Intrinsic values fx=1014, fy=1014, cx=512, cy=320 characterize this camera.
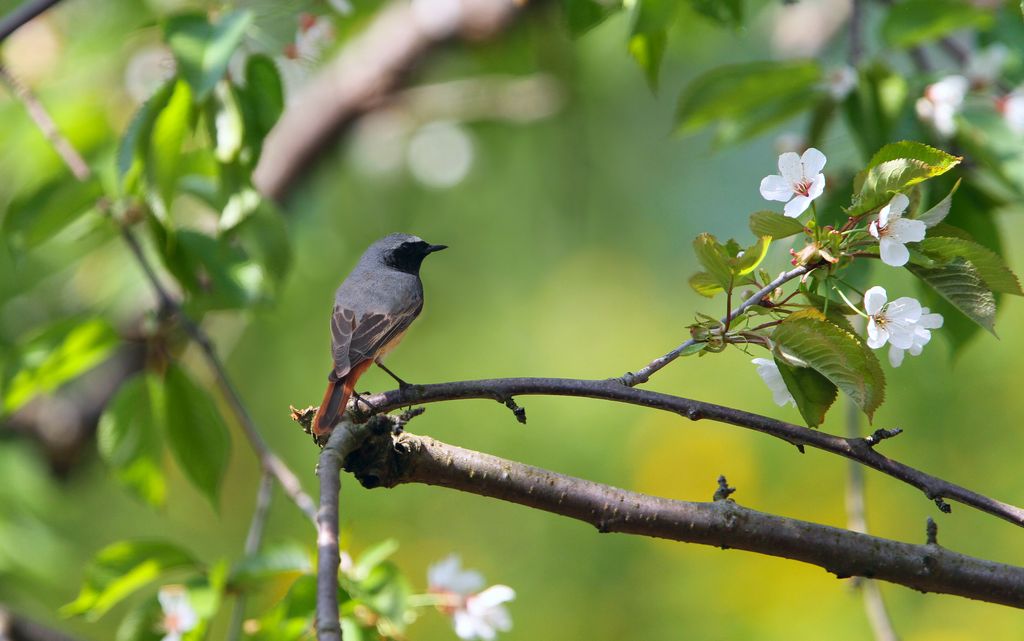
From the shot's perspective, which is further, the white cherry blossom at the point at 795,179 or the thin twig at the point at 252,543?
the thin twig at the point at 252,543

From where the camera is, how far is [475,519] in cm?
570

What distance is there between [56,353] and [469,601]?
145 cm

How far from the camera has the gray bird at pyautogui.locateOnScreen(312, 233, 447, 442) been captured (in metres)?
1.95

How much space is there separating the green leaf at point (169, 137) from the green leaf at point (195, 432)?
2.01 feet

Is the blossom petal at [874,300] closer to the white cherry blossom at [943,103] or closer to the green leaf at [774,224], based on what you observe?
the green leaf at [774,224]

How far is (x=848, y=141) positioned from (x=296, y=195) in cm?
273

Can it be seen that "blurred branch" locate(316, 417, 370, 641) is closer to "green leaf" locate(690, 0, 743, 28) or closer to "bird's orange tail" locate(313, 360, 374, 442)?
"bird's orange tail" locate(313, 360, 374, 442)

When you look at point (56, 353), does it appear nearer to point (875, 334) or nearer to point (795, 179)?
point (795, 179)

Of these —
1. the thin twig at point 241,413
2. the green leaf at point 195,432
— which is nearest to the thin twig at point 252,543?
the thin twig at point 241,413

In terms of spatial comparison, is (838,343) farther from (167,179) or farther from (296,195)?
(296,195)

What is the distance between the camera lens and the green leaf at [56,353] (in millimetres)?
2984

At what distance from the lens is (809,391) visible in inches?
66.6

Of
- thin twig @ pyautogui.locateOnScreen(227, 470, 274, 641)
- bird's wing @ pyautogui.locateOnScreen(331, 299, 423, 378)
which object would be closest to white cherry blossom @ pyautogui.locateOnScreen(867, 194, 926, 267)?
bird's wing @ pyautogui.locateOnScreen(331, 299, 423, 378)

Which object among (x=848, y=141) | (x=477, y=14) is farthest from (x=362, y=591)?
(x=477, y=14)
